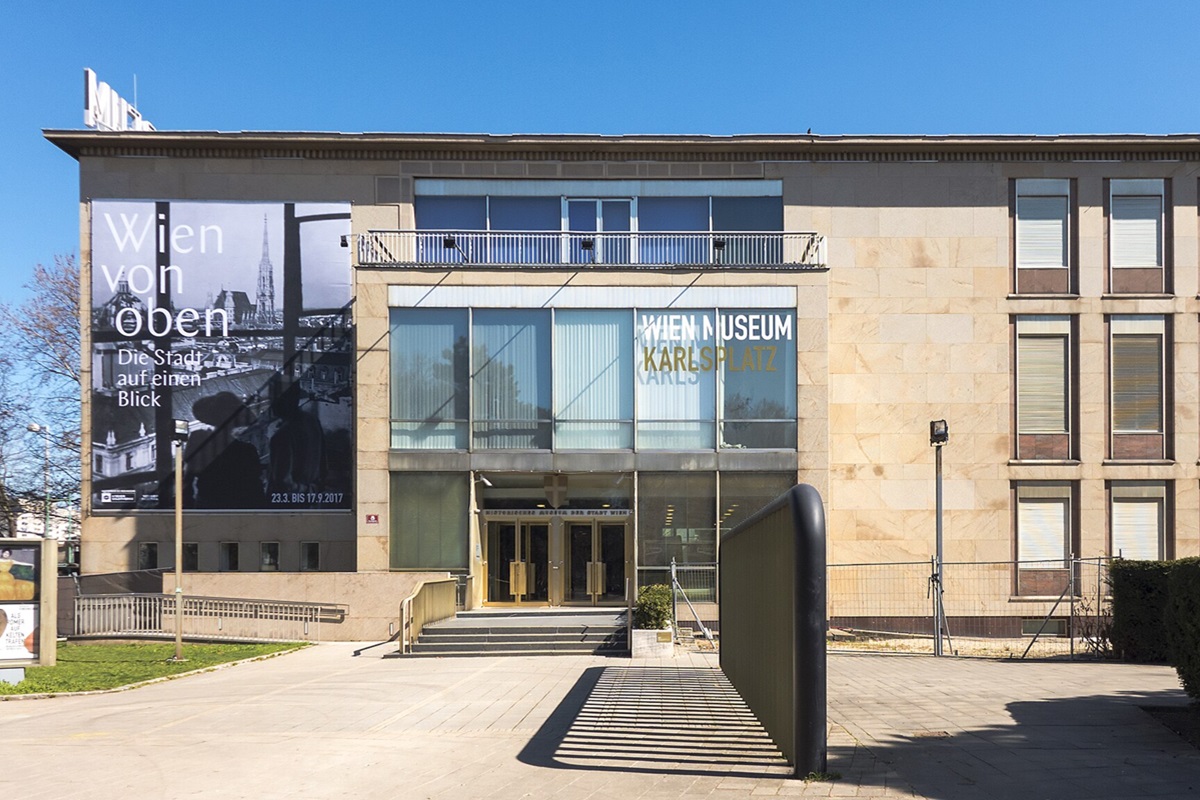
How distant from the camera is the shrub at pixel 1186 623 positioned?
9643 millimetres

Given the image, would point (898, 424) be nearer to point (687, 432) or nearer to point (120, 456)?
point (687, 432)

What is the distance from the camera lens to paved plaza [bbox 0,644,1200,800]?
7.99 meters

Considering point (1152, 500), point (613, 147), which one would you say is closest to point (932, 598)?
point (1152, 500)

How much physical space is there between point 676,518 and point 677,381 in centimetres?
341

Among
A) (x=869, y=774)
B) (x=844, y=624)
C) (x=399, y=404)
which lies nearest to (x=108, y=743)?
(x=869, y=774)

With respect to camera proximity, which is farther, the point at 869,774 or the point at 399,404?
the point at 399,404

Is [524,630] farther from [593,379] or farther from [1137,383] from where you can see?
[1137,383]

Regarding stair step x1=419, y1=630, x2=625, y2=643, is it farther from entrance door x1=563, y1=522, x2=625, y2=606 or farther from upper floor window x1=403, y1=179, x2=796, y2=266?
upper floor window x1=403, y1=179, x2=796, y2=266

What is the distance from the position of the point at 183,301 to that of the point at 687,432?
44.8 feet

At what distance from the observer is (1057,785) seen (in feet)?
24.8

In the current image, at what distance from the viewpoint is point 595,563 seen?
27.0m

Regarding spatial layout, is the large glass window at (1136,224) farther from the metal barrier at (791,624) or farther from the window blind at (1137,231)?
the metal barrier at (791,624)

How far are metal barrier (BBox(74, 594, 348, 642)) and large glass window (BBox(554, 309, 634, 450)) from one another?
22.9 ft

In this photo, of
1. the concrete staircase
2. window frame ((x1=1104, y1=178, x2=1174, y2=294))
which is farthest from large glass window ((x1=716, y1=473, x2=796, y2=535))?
window frame ((x1=1104, y1=178, x2=1174, y2=294))
